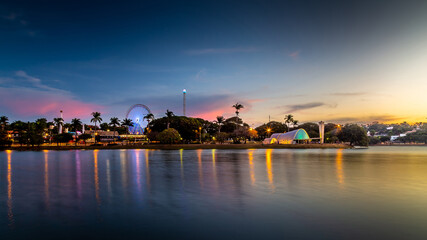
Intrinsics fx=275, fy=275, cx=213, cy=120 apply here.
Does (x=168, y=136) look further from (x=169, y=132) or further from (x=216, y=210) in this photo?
(x=216, y=210)

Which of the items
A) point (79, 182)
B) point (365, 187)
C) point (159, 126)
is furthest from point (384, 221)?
point (159, 126)

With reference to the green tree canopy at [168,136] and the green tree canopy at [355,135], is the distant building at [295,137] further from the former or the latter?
Result: the green tree canopy at [168,136]

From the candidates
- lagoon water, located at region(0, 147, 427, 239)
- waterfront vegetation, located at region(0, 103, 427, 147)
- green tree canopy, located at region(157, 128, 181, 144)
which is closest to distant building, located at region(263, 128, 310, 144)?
waterfront vegetation, located at region(0, 103, 427, 147)

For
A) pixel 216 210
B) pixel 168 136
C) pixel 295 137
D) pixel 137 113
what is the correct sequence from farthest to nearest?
1. pixel 137 113
2. pixel 295 137
3. pixel 168 136
4. pixel 216 210

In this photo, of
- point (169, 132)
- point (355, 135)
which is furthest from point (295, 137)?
point (169, 132)

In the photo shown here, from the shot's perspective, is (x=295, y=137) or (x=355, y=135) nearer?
(x=295, y=137)

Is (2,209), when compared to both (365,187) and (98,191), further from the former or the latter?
(365,187)

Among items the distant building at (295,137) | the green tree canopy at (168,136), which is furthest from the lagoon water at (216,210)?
the distant building at (295,137)

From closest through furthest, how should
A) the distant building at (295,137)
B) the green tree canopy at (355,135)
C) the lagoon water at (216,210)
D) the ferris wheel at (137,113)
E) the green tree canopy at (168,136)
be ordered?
1. the lagoon water at (216,210)
2. the green tree canopy at (168,136)
3. the distant building at (295,137)
4. the green tree canopy at (355,135)
5. the ferris wheel at (137,113)

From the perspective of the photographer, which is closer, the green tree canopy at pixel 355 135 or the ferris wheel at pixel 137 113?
the green tree canopy at pixel 355 135

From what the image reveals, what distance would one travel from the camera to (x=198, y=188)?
2184 centimetres

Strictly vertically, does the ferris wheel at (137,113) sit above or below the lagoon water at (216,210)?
above

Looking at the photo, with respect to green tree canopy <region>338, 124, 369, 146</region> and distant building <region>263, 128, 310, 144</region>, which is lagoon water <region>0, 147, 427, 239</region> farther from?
green tree canopy <region>338, 124, 369, 146</region>

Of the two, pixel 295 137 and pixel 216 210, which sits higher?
pixel 216 210
